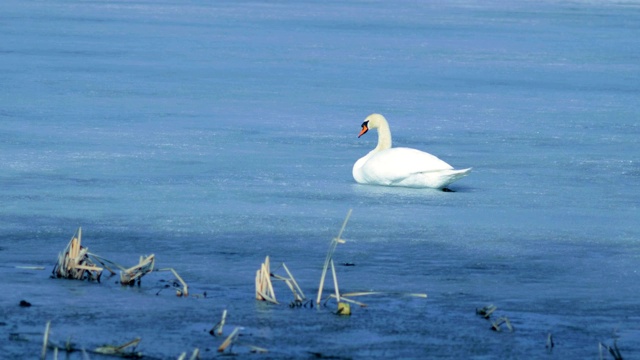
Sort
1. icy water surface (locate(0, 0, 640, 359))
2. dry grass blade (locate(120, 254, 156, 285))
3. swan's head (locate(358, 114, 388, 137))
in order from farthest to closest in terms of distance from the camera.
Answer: swan's head (locate(358, 114, 388, 137)) → dry grass blade (locate(120, 254, 156, 285)) → icy water surface (locate(0, 0, 640, 359))

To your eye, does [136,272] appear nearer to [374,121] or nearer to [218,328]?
[218,328]

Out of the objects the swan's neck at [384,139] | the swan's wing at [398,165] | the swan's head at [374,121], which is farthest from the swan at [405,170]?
the swan's head at [374,121]

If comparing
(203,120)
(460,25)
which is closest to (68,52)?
(203,120)

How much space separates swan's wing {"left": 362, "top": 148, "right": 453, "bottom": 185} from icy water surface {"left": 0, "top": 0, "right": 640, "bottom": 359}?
0.32 feet

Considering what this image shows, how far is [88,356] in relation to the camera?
4.18 meters

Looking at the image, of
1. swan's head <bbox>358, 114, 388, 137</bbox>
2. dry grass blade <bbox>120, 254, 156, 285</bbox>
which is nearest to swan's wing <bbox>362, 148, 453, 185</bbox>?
swan's head <bbox>358, 114, 388, 137</bbox>

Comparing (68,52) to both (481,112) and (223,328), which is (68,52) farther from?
(223,328)

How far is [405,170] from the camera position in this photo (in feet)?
25.3

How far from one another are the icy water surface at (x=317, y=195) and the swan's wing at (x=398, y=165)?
0.32ft

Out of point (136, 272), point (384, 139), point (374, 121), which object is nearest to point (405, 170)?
point (384, 139)

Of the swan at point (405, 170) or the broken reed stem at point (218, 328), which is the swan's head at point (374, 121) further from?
the broken reed stem at point (218, 328)

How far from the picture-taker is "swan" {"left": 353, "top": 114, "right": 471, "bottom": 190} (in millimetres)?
7648

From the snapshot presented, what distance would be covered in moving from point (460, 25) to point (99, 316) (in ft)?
57.1

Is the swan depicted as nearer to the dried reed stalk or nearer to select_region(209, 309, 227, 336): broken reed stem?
the dried reed stalk
